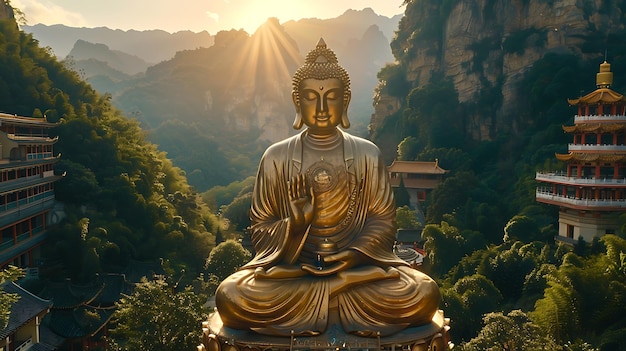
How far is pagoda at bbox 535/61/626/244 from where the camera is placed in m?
17.0

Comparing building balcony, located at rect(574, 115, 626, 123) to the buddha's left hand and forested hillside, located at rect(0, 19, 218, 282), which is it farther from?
the buddha's left hand

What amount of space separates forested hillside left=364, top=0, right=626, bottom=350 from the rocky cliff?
0.08m

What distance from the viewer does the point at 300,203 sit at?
6285 mm

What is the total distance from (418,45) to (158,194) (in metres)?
24.7

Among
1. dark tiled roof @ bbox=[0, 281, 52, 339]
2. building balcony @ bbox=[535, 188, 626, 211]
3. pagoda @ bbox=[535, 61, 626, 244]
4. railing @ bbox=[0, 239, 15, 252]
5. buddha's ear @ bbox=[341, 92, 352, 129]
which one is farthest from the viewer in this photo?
pagoda @ bbox=[535, 61, 626, 244]

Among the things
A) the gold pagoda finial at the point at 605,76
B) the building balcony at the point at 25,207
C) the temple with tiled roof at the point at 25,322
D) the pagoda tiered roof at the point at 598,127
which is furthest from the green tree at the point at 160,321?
the gold pagoda finial at the point at 605,76

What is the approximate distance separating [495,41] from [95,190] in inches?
1027

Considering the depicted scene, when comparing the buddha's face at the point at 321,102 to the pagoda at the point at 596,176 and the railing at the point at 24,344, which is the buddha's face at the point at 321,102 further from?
the pagoda at the point at 596,176

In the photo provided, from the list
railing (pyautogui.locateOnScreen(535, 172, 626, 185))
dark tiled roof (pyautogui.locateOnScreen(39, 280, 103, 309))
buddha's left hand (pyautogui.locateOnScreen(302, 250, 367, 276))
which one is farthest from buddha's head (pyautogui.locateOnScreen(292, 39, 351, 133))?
railing (pyautogui.locateOnScreen(535, 172, 626, 185))

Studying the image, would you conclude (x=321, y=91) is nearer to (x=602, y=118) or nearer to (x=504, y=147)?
(x=602, y=118)

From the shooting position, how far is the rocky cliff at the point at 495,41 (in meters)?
30.0

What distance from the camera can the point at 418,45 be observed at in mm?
41719

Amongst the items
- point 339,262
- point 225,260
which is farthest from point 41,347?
point 339,262

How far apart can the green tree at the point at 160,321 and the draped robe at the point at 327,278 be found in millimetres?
2958
